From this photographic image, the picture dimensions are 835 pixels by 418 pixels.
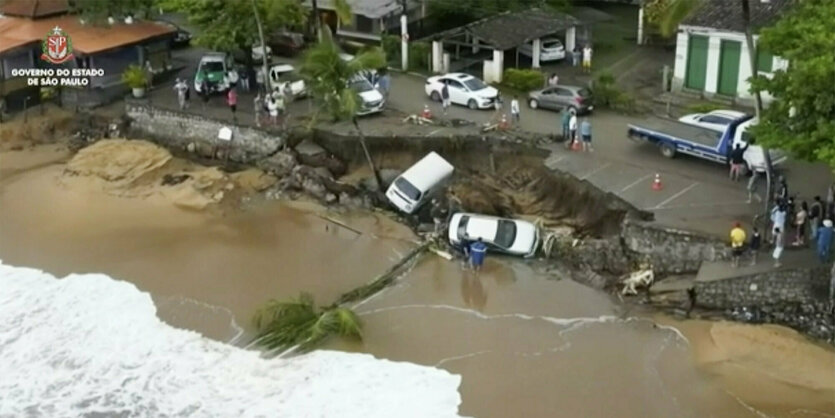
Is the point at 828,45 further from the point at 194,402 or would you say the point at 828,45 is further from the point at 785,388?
the point at 194,402

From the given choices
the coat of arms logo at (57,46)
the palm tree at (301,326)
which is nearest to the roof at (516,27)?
the coat of arms logo at (57,46)

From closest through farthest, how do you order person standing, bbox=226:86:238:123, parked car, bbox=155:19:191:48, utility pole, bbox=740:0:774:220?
utility pole, bbox=740:0:774:220
person standing, bbox=226:86:238:123
parked car, bbox=155:19:191:48

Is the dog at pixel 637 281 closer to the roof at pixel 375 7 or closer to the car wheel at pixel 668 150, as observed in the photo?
the car wheel at pixel 668 150

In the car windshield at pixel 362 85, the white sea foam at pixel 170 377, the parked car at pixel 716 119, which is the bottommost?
the white sea foam at pixel 170 377

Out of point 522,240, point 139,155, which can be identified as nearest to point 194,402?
point 522,240

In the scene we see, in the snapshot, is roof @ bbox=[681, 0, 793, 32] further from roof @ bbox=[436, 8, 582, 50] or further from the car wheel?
roof @ bbox=[436, 8, 582, 50]

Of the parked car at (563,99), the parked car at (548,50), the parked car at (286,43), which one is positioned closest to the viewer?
the parked car at (563,99)

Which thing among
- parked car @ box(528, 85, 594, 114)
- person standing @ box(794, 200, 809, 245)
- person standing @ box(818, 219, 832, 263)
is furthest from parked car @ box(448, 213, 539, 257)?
person standing @ box(818, 219, 832, 263)
